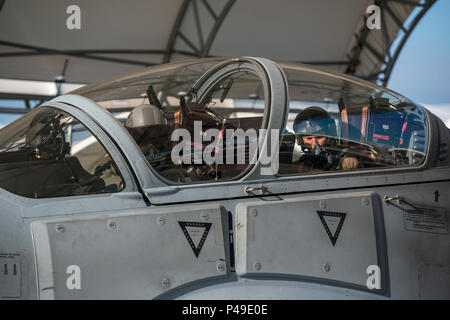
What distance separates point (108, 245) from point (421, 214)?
2.05 meters

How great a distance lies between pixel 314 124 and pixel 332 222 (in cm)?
84

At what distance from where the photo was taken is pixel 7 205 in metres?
3.19

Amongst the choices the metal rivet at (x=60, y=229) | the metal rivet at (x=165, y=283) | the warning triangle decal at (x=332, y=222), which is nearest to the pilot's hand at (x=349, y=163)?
the warning triangle decal at (x=332, y=222)

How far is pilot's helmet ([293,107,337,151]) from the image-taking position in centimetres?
382

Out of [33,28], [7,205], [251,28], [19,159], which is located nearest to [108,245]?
[7,205]

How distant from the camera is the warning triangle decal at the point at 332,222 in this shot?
11.1 ft

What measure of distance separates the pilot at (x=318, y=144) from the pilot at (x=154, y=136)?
2.82ft

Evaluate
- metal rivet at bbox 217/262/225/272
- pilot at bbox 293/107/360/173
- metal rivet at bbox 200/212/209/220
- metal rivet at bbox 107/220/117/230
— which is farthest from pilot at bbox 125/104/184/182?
pilot at bbox 293/107/360/173

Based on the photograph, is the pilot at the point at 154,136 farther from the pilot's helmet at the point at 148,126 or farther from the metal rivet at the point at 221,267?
the metal rivet at the point at 221,267

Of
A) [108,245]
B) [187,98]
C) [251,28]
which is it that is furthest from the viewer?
[251,28]

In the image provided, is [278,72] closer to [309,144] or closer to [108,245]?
[309,144]

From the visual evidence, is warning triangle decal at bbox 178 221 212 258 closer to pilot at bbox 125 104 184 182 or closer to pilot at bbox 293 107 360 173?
pilot at bbox 125 104 184 182

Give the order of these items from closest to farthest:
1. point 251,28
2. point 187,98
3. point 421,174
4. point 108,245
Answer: point 108,245 < point 421,174 < point 187,98 < point 251,28

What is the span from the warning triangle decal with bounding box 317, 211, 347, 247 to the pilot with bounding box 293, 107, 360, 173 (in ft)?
1.10
